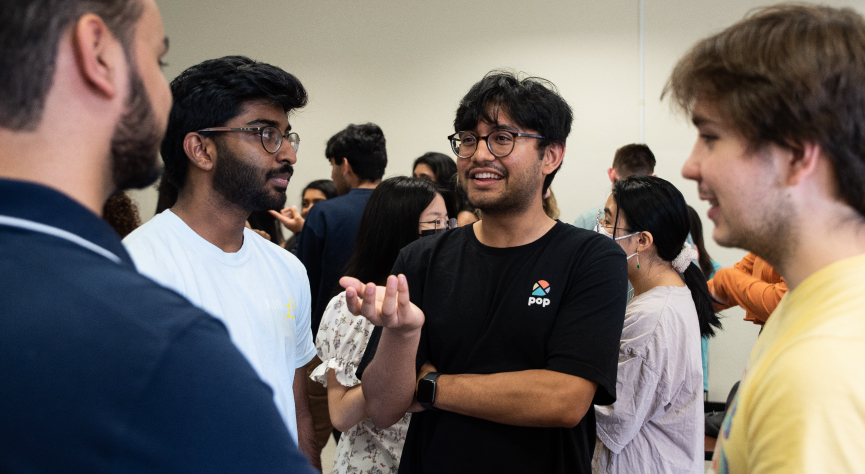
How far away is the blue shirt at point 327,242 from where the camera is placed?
2912 millimetres

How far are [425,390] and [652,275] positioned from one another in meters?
1.11

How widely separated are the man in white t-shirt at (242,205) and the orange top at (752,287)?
165cm

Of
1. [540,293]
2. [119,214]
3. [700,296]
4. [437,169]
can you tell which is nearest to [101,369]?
[540,293]

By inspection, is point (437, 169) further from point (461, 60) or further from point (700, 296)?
point (700, 296)

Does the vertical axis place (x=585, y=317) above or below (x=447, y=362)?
above

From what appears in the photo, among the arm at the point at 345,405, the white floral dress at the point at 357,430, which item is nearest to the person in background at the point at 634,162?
the white floral dress at the point at 357,430

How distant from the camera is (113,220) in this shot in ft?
5.29

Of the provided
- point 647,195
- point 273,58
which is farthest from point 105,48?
point 273,58

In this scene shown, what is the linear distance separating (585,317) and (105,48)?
1.12 meters

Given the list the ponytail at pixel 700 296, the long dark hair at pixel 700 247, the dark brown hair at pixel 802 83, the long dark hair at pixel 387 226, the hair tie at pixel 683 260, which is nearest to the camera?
the dark brown hair at pixel 802 83

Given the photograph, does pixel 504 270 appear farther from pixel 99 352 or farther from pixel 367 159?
pixel 367 159

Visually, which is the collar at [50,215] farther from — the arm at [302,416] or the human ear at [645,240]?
the human ear at [645,240]

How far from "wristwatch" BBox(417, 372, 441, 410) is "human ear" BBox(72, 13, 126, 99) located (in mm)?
960

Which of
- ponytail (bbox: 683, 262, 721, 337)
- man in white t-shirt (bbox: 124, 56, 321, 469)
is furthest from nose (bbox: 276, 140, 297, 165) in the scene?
ponytail (bbox: 683, 262, 721, 337)
